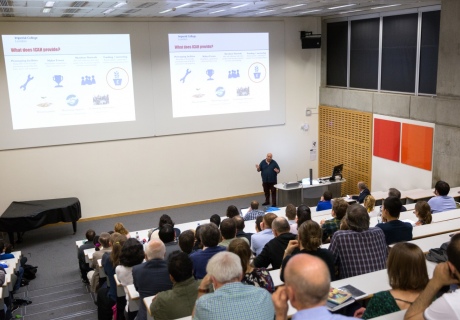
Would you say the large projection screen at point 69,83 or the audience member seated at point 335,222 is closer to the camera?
the audience member seated at point 335,222

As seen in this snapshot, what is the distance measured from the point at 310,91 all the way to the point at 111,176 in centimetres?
545

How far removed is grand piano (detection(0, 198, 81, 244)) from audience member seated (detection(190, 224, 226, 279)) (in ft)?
19.5

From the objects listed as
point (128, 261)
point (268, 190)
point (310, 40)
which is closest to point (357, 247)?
point (128, 261)

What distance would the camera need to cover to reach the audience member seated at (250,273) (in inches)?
132

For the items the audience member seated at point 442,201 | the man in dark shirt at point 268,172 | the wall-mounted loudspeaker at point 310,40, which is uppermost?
the wall-mounted loudspeaker at point 310,40

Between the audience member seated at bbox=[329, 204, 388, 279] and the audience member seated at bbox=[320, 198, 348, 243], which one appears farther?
the audience member seated at bbox=[320, 198, 348, 243]

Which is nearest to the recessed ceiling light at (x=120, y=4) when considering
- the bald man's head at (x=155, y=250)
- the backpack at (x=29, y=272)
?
the backpack at (x=29, y=272)

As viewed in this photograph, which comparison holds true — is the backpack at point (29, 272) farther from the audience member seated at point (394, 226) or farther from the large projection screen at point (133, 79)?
the audience member seated at point (394, 226)

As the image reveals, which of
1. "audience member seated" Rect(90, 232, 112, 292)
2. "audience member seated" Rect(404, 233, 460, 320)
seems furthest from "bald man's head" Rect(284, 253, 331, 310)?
"audience member seated" Rect(90, 232, 112, 292)

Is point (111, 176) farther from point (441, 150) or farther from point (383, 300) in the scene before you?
point (383, 300)

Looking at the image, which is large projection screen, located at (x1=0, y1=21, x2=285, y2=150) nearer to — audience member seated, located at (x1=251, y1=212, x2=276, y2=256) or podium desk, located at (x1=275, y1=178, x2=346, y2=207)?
podium desk, located at (x1=275, y1=178, x2=346, y2=207)

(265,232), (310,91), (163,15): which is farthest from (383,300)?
(310,91)

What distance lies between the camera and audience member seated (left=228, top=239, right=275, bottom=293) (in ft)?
11.0

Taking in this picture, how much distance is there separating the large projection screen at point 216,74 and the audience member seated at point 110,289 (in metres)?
6.00
